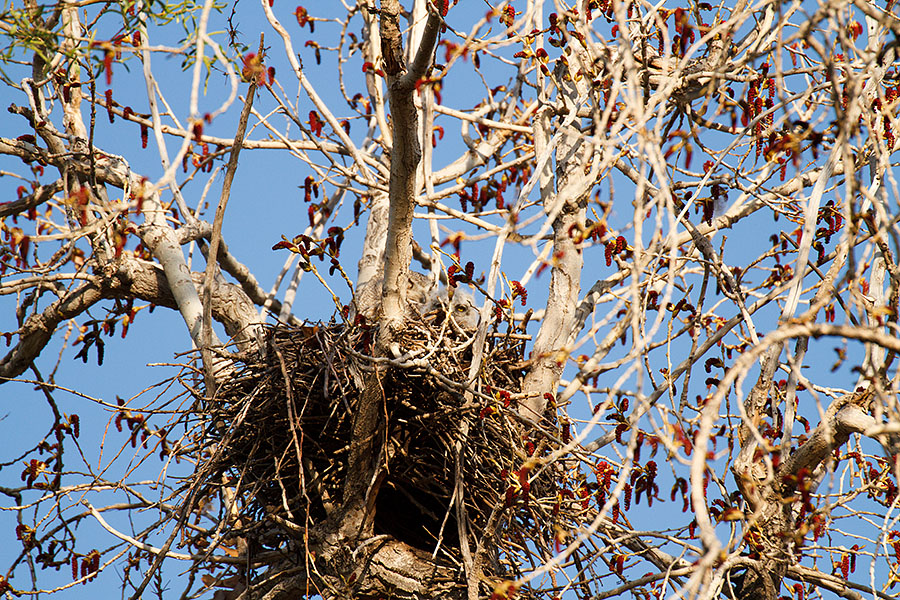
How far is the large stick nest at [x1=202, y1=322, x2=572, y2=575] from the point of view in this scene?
3740 millimetres

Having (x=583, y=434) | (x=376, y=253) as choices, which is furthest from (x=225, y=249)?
(x=583, y=434)

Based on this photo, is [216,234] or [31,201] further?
[31,201]

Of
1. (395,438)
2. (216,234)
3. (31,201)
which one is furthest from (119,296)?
(395,438)

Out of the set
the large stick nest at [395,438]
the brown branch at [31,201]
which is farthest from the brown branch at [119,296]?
the large stick nest at [395,438]

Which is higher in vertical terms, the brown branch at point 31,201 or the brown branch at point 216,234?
the brown branch at point 31,201

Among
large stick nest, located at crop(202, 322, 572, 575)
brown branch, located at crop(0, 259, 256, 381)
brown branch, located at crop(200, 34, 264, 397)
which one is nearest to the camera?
brown branch, located at crop(200, 34, 264, 397)

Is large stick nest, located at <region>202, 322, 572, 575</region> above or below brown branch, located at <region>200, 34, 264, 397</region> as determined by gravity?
below

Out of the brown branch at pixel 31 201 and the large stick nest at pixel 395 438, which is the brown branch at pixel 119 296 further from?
the large stick nest at pixel 395 438

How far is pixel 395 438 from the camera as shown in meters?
3.85

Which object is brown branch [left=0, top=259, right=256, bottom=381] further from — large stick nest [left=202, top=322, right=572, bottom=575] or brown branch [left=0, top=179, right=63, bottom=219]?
large stick nest [left=202, top=322, right=572, bottom=575]

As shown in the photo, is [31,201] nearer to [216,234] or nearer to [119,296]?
[119,296]

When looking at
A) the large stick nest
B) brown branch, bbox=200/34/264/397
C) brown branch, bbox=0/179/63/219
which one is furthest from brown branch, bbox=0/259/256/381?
the large stick nest

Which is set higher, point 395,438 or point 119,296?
point 119,296

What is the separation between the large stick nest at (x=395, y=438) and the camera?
3.74m
